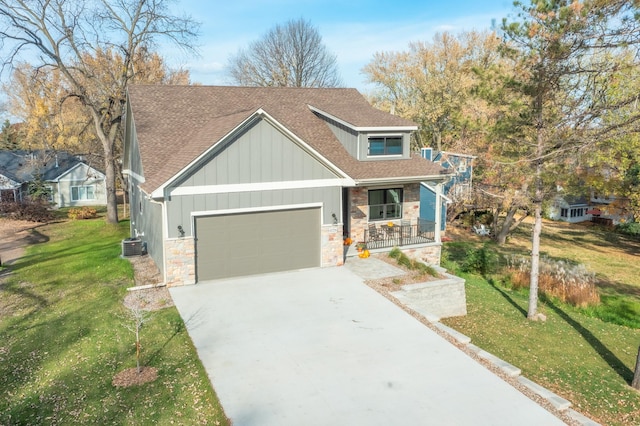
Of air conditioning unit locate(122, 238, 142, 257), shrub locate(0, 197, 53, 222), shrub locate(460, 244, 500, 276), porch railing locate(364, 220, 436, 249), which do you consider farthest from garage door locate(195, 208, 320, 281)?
shrub locate(0, 197, 53, 222)

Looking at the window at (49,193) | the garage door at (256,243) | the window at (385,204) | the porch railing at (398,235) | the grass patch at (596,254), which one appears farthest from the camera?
the window at (49,193)

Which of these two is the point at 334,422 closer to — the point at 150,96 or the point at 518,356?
the point at 518,356

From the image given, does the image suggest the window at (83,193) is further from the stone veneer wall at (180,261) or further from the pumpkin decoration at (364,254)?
the pumpkin decoration at (364,254)

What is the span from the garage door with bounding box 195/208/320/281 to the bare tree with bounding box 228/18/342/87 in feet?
94.4

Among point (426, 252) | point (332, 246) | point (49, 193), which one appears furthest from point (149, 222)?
point (49, 193)

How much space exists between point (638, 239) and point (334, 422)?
35.5 meters

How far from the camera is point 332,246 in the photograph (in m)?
14.9

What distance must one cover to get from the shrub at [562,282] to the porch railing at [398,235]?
418 cm

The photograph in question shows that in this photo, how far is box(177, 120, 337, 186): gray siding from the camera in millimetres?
12797

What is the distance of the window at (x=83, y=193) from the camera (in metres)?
36.7

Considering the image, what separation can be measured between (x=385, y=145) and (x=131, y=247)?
1059cm

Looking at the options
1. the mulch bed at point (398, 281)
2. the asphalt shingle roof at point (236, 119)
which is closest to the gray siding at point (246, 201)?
the asphalt shingle roof at point (236, 119)

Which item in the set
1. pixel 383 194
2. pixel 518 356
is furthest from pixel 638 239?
pixel 518 356

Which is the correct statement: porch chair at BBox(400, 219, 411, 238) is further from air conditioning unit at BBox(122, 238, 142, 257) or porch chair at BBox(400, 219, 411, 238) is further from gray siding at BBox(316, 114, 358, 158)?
air conditioning unit at BBox(122, 238, 142, 257)
